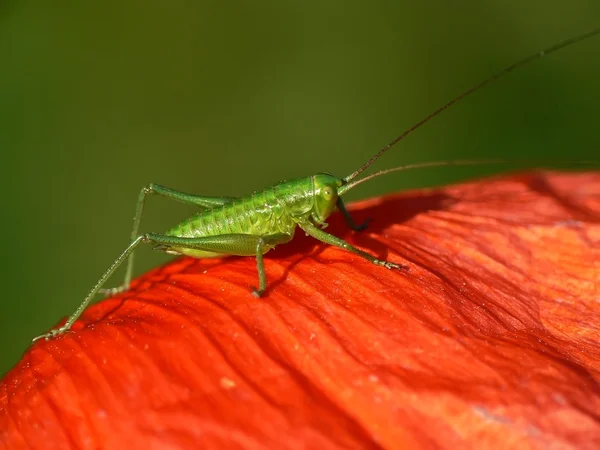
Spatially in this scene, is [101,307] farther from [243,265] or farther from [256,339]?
[256,339]

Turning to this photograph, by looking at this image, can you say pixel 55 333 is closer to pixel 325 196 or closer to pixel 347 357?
pixel 347 357

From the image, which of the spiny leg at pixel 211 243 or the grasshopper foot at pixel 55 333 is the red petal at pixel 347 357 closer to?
the grasshopper foot at pixel 55 333

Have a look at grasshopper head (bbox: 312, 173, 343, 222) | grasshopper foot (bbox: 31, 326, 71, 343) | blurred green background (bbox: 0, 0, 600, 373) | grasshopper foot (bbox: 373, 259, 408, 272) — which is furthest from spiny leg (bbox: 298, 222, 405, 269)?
blurred green background (bbox: 0, 0, 600, 373)

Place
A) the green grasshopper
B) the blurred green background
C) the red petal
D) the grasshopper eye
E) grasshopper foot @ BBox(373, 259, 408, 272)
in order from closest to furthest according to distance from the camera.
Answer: the red petal, grasshopper foot @ BBox(373, 259, 408, 272), the green grasshopper, the grasshopper eye, the blurred green background

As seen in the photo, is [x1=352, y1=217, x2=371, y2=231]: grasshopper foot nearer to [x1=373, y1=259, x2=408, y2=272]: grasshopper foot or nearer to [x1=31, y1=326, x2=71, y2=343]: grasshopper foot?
[x1=373, y1=259, x2=408, y2=272]: grasshopper foot

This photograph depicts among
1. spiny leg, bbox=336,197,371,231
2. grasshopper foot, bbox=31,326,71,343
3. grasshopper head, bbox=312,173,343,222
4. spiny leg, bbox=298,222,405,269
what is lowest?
spiny leg, bbox=336,197,371,231

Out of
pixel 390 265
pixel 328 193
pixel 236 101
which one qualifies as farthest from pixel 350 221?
pixel 236 101

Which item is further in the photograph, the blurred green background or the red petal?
the blurred green background

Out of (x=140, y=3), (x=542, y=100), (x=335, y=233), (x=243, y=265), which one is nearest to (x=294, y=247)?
(x=335, y=233)
